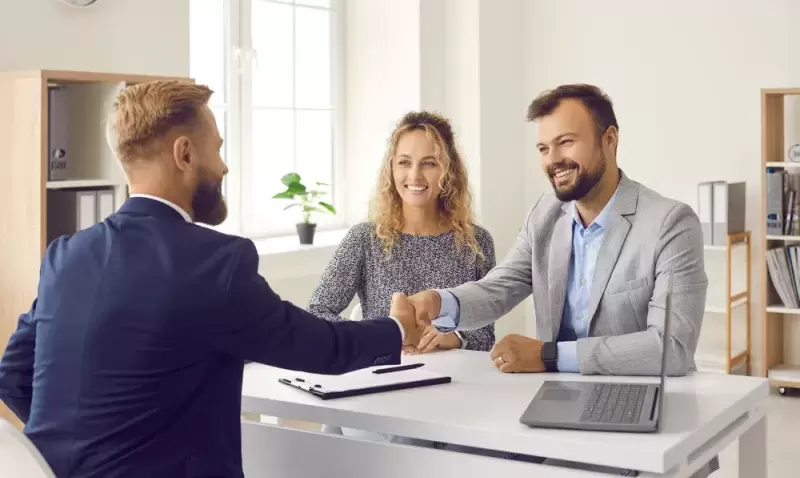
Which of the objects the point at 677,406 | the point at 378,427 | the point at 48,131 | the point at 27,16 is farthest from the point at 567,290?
the point at 27,16

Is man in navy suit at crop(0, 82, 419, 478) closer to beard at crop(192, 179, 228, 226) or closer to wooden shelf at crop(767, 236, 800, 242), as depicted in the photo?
beard at crop(192, 179, 228, 226)

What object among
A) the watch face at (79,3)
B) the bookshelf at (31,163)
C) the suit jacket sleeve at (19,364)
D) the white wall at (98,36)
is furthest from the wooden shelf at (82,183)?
the suit jacket sleeve at (19,364)

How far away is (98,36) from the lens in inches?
154

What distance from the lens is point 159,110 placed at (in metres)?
1.84

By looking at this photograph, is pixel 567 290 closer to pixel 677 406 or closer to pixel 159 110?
pixel 677 406

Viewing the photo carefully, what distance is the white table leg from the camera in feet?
7.64

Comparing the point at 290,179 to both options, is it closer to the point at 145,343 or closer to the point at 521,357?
the point at 521,357

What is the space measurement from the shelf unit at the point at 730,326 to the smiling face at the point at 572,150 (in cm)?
253

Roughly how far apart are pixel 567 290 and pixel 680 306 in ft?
1.24

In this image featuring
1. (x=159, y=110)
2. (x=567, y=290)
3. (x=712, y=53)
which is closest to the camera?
(x=159, y=110)

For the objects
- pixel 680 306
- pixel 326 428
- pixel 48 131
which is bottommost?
pixel 326 428

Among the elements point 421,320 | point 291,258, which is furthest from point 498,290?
point 291,258

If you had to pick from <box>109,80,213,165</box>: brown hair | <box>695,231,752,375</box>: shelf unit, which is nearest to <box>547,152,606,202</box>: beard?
<box>109,80,213,165</box>: brown hair

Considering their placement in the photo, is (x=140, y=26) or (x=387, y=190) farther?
(x=140, y=26)
